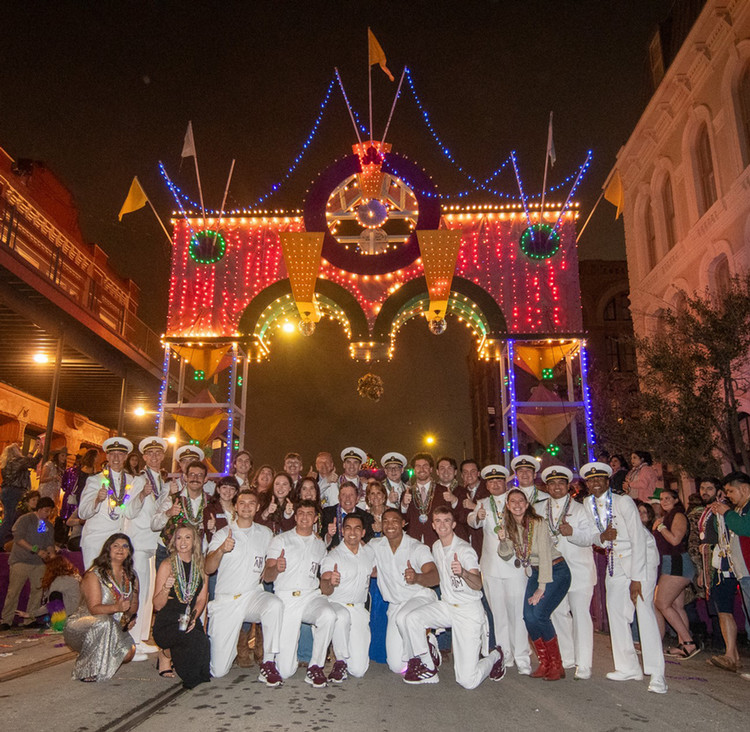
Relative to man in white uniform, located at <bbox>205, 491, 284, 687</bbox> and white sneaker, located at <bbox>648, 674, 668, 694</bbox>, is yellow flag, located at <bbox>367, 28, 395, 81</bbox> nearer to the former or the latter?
man in white uniform, located at <bbox>205, 491, 284, 687</bbox>

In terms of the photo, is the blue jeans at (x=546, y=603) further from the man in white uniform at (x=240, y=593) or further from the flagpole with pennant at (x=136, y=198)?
the flagpole with pennant at (x=136, y=198)

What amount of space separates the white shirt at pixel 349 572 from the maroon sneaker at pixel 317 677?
80 centimetres

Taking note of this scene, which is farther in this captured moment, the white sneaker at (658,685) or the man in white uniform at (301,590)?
the man in white uniform at (301,590)

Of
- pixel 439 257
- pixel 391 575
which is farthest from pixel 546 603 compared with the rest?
pixel 439 257

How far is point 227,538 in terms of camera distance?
19.6 feet

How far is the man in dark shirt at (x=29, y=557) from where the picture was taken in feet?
27.6

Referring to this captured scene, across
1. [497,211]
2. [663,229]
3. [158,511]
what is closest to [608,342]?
[663,229]

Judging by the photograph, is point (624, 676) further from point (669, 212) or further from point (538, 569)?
point (669, 212)

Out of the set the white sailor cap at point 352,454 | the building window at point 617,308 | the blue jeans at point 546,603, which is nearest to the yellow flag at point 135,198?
the white sailor cap at point 352,454

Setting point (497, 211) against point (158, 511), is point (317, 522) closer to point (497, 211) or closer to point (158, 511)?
point (158, 511)

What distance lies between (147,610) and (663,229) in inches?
660

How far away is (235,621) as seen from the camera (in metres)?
5.95

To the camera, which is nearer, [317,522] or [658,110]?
[317,522]

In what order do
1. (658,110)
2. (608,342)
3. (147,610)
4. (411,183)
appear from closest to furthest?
1. (147,610)
2. (411,183)
3. (658,110)
4. (608,342)
